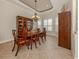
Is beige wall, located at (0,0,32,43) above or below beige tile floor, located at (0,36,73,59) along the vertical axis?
above

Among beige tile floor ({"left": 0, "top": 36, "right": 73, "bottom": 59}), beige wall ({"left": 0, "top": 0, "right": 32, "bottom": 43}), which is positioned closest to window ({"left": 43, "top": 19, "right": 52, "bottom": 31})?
beige wall ({"left": 0, "top": 0, "right": 32, "bottom": 43})

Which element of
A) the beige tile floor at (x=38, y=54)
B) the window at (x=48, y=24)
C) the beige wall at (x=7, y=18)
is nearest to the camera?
the beige tile floor at (x=38, y=54)

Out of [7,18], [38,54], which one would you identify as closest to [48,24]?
[7,18]

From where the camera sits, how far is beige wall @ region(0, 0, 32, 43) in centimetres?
550

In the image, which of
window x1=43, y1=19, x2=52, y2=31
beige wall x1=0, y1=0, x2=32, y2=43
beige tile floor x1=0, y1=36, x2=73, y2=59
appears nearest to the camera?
beige tile floor x1=0, y1=36, x2=73, y2=59

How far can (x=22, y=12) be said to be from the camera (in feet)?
25.5

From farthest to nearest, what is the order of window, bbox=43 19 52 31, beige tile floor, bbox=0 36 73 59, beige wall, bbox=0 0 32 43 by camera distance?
window, bbox=43 19 52 31, beige wall, bbox=0 0 32 43, beige tile floor, bbox=0 36 73 59

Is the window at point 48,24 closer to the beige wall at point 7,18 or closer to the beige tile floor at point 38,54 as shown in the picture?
the beige wall at point 7,18

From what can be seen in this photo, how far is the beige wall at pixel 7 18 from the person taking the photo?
5503mm

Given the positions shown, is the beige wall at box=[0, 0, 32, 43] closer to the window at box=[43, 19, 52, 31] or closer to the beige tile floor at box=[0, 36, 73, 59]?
the beige tile floor at box=[0, 36, 73, 59]

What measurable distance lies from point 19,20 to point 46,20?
14.9 feet

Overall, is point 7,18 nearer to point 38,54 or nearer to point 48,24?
point 38,54

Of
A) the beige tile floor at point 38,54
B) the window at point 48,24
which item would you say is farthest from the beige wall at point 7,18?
the window at point 48,24

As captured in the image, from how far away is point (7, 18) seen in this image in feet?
19.7
